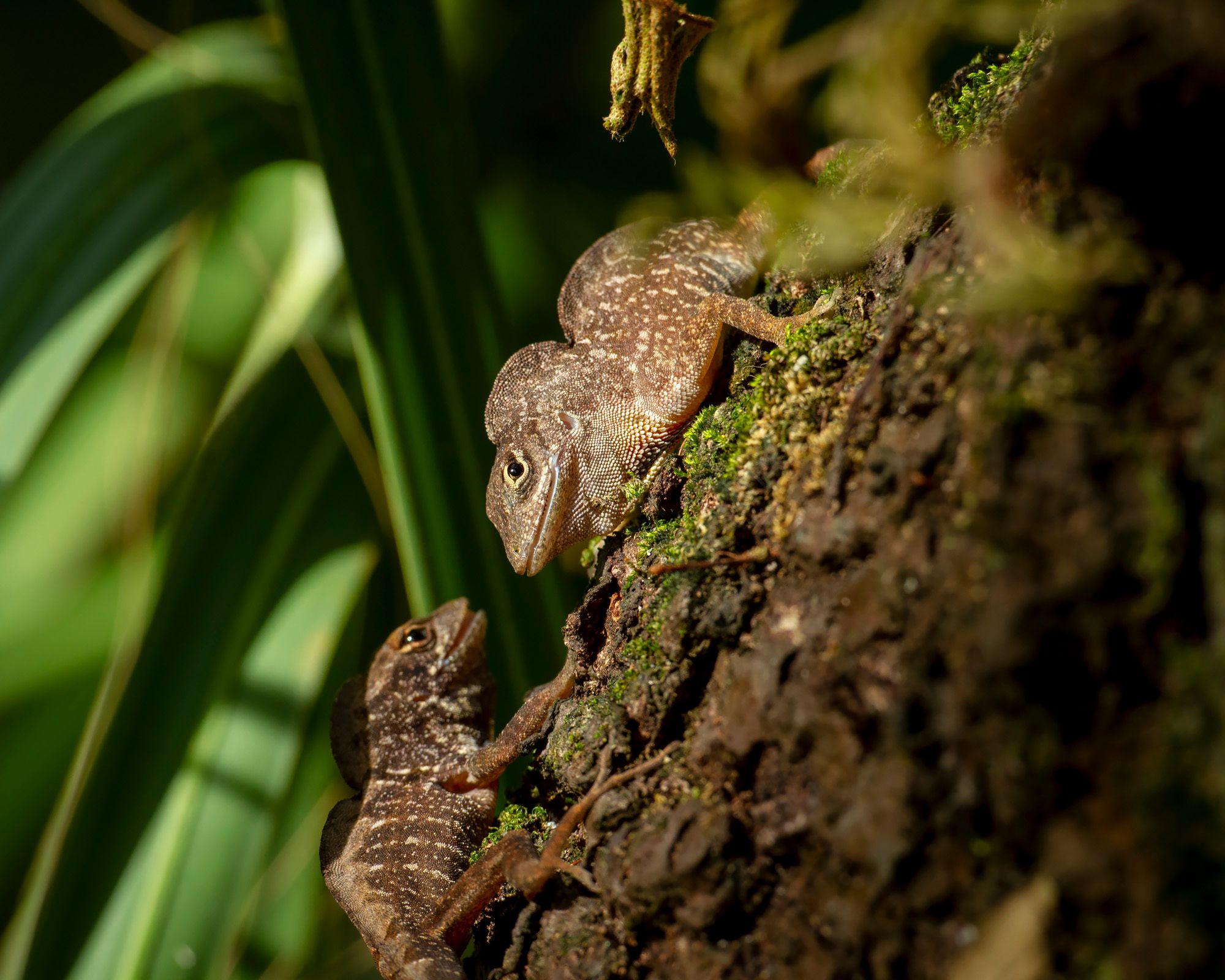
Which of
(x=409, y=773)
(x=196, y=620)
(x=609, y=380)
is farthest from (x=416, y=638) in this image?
(x=609, y=380)

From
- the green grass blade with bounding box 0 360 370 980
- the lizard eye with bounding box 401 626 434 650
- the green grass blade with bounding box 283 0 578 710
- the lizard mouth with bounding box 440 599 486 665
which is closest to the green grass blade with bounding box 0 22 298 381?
the green grass blade with bounding box 0 360 370 980

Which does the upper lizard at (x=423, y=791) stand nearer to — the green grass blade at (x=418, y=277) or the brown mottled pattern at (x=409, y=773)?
the brown mottled pattern at (x=409, y=773)

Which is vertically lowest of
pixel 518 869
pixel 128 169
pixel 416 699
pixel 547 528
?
pixel 518 869

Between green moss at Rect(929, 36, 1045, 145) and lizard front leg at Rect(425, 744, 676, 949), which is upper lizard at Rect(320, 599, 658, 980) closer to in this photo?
lizard front leg at Rect(425, 744, 676, 949)

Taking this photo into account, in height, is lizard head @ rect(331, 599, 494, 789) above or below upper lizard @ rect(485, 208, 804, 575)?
below

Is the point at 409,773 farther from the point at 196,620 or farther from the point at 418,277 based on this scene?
the point at 418,277

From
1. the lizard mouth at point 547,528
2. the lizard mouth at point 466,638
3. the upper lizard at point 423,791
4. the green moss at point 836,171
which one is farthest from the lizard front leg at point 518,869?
the green moss at point 836,171
